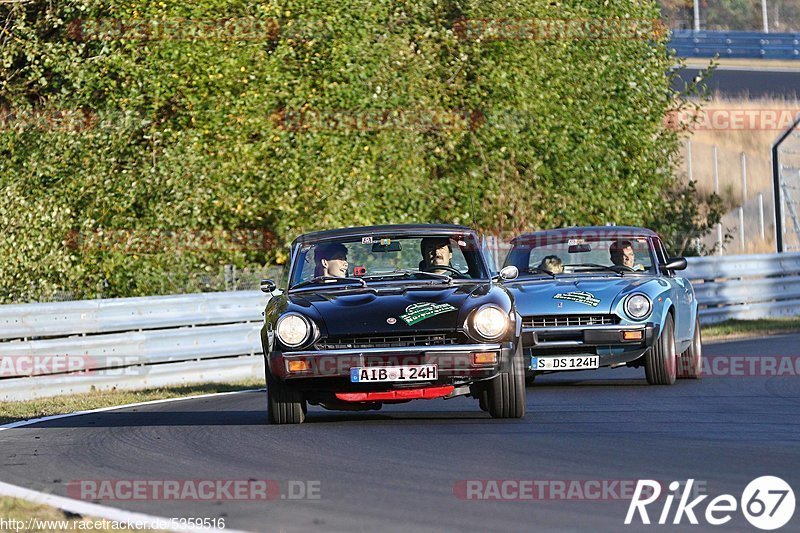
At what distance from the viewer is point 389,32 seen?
22.9 m

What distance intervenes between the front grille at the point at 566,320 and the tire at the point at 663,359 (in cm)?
48

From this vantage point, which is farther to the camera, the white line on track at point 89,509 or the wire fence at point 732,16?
the wire fence at point 732,16

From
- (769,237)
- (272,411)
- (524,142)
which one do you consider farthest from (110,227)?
(769,237)

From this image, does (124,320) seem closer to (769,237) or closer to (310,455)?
(310,455)

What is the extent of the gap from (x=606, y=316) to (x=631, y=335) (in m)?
0.29

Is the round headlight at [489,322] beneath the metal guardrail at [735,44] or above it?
beneath

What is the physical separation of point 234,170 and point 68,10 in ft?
11.1

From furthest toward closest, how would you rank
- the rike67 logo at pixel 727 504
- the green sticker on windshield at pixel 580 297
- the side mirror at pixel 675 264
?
the side mirror at pixel 675 264 < the green sticker on windshield at pixel 580 297 < the rike67 logo at pixel 727 504

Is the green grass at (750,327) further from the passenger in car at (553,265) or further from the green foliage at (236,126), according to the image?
the passenger in car at (553,265)

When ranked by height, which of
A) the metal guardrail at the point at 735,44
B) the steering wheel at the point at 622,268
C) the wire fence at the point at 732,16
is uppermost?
the wire fence at the point at 732,16

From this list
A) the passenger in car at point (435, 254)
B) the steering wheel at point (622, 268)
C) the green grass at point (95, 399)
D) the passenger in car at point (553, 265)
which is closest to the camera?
the passenger in car at point (435, 254)

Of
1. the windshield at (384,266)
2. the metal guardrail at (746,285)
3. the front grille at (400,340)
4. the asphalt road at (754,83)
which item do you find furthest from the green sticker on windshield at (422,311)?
the asphalt road at (754,83)

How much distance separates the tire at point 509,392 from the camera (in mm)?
9961

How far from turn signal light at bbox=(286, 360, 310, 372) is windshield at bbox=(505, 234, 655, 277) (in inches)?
172
